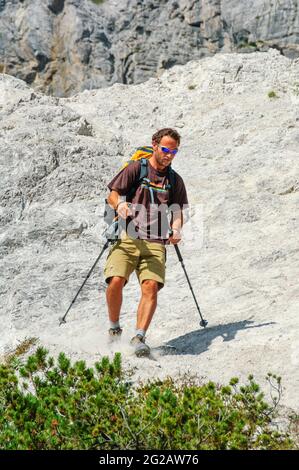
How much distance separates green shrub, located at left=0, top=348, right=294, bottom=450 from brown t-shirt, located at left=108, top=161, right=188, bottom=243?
2974mm

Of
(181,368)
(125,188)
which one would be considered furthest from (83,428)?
(125,188)

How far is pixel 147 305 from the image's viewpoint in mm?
8359

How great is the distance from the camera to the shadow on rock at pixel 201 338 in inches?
340

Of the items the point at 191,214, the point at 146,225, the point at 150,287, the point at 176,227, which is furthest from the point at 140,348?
the point at 191,214

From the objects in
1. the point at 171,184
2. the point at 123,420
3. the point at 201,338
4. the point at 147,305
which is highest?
the point at 171,184

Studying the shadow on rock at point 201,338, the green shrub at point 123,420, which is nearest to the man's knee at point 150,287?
the shadow on rock at point 201,338

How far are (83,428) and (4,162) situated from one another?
33.2ft

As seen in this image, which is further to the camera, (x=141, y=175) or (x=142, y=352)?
(x=141, y=175)

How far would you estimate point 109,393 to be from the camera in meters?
5.66

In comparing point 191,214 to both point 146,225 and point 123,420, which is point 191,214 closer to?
point 146,225

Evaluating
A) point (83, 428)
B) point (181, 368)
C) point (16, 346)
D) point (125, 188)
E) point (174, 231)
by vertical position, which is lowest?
point (16, 346)

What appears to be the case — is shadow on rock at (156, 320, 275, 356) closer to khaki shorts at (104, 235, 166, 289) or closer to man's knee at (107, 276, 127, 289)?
khaki shorts at (104, 235, 166, 289)

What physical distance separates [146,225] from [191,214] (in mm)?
5319
